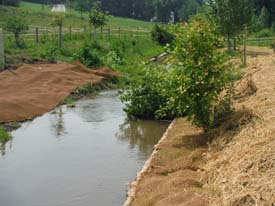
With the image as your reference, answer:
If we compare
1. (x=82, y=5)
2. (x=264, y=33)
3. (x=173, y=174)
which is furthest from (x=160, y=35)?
(x=82, y=5)

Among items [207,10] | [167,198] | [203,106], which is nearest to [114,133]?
[203,106]

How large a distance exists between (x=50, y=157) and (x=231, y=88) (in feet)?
14.7

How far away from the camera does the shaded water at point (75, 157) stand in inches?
407

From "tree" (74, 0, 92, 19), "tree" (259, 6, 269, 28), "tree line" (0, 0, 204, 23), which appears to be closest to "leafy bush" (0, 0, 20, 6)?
"tree" (74, 0, 92, 19)

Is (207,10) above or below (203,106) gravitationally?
above

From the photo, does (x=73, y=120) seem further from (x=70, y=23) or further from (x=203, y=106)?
(x=70, y=23)

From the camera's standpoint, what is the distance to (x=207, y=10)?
35000 mm

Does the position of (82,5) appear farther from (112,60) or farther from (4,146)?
(4,146)

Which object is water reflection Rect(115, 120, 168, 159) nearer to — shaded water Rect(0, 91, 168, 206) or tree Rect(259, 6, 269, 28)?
shaded water Rect(0, 91, 168, 206)

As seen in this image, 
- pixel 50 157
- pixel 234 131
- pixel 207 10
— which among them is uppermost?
pixel 207 10

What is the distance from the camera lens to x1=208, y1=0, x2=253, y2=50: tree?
31.5 metres

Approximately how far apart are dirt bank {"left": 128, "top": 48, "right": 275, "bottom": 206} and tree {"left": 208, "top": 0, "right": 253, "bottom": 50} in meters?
18.1

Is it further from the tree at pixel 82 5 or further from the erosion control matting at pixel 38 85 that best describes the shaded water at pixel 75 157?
the tree at pixel 82 5

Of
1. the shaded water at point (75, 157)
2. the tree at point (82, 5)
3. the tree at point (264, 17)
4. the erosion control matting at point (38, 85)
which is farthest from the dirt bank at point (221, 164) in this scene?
the tree at point (82, 5)
